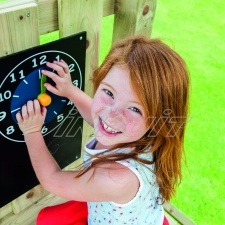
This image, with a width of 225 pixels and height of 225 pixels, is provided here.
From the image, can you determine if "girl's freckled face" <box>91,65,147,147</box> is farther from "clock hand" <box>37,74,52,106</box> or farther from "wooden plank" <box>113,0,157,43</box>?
"wooden plank" <box>113,0,157,43</box>

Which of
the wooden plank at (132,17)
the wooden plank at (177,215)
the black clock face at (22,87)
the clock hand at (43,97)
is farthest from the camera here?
the wooden plank at (177,215)

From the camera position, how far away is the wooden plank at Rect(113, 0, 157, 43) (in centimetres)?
146

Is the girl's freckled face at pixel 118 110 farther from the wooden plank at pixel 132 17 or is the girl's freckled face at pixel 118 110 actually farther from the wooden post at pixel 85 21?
the wooden plank at pixel 132 17

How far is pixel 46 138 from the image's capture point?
1.48 metres

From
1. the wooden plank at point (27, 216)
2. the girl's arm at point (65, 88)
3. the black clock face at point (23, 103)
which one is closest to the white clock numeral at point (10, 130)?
the black clock face at point (23, 103)

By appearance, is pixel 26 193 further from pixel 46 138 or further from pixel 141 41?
pixel 141 41

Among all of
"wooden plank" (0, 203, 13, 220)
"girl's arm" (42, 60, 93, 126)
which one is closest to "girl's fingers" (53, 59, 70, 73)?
"girl's arm" (42, 60, 93, 126)

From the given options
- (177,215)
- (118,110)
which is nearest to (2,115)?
(118,110)

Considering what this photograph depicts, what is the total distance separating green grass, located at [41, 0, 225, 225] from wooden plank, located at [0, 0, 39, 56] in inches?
18.7

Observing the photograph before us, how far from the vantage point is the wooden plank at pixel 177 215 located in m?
2.02

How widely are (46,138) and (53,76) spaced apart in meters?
0.33

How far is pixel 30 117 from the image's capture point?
127 centimetres

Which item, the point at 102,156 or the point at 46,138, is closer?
the point at 102,156

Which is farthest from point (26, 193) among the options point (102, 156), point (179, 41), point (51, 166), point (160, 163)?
point (179, 41)
